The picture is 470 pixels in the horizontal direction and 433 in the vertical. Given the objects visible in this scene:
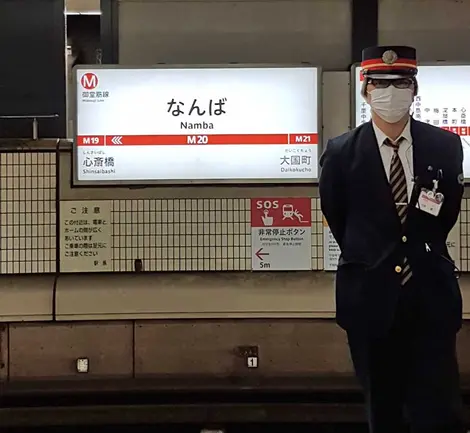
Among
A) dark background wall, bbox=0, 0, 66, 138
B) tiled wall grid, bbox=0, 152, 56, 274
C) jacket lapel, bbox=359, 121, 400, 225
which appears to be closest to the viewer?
jacket lapel, bbox=359, 121, 400, 225

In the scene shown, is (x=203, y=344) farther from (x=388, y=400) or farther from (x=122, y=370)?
(x=388, y=400)

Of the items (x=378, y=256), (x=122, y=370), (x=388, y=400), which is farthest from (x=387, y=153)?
(x=122, y=370)

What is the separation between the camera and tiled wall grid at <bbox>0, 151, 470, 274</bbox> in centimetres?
442

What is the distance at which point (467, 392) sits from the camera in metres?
4.36

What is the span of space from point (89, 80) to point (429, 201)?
2.42m

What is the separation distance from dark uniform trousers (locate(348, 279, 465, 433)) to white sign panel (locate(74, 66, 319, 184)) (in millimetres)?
1720

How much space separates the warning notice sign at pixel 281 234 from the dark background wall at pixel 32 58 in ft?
4.94

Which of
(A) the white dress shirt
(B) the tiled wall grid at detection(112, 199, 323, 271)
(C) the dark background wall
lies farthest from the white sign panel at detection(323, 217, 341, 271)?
(C) the dark background wall

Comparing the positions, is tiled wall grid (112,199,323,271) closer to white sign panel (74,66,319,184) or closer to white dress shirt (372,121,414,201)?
white sign panel (74,66,319,184)

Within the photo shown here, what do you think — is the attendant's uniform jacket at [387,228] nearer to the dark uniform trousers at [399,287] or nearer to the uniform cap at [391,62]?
the dark uniform trousers at [399,287]

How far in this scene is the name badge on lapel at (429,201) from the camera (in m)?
2.77

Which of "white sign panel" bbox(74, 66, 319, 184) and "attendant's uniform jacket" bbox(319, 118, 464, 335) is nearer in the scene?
"attendant's uniform jacket" bbox(319, 118, 464, 335)

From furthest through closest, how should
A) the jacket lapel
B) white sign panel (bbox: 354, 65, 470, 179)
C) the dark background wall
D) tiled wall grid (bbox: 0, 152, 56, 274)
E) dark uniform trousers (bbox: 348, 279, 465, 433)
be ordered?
the dark background wall < tiled wall grid (bbox: 0, 152, 56, 274) < white sign panel (bbox: 354, 65, 470, 179) < the jacket lapel < dark uniform trousers (bbox: 348, 279, 465, 433)

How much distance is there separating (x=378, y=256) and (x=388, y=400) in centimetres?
61
